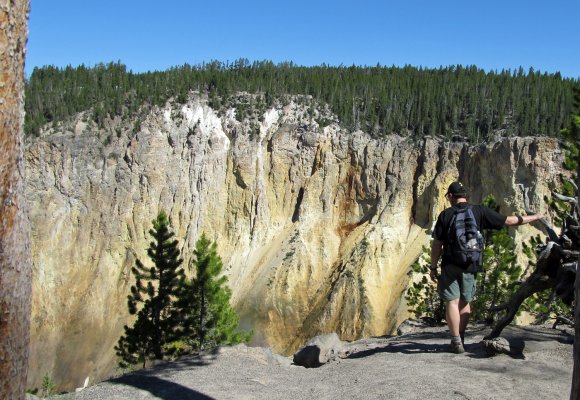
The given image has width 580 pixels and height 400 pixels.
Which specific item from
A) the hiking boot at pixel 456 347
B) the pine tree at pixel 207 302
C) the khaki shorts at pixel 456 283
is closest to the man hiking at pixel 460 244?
the khaki shorts at pixel 456 283

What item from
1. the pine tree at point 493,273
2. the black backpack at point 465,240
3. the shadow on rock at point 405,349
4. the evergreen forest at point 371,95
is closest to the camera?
the black backpack at point 465,240

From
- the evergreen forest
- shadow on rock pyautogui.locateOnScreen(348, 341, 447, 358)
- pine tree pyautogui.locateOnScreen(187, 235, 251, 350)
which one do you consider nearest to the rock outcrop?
the evergreen forest

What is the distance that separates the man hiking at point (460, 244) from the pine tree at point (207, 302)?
663 inches

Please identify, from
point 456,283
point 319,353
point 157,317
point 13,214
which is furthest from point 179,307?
point 13,214

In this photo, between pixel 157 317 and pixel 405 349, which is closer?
pixel 405 349

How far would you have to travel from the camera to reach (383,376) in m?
7.21

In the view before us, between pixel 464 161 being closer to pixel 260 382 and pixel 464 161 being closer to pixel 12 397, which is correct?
pixel 260 382

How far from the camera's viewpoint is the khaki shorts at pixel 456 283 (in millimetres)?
7520

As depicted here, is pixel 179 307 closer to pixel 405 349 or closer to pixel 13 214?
pixel 405 349

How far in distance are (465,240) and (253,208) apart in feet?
119

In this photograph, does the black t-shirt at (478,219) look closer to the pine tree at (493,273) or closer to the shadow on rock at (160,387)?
the shadow on rock at (160,387)

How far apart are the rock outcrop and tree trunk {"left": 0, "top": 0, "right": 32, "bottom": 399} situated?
31.8 meters

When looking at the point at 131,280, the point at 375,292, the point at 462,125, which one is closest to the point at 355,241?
the point at 375,292

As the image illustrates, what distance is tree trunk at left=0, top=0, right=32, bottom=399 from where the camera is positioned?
317cm
